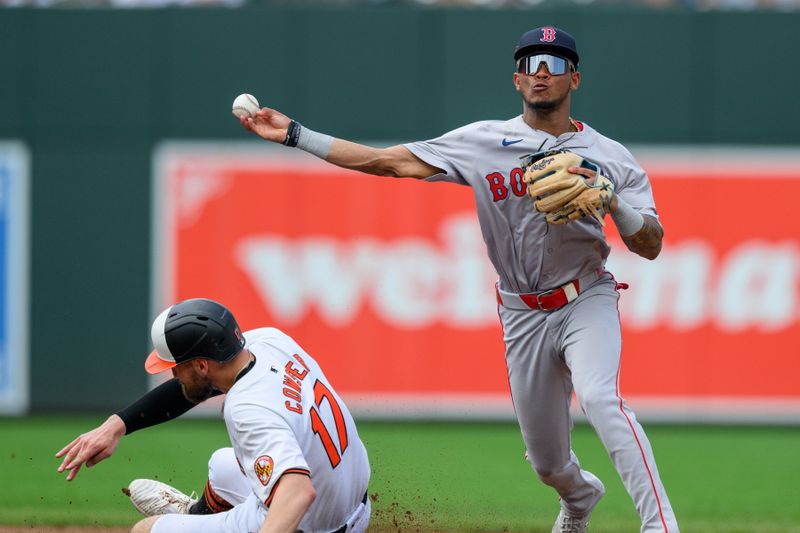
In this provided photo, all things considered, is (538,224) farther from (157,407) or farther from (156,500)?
(156,500)

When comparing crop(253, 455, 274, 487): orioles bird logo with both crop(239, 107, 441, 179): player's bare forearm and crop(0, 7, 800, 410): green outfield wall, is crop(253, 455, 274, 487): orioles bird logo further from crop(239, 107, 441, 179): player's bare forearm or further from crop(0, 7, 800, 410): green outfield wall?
crop(0, 7, 800, 410): green outfield wall

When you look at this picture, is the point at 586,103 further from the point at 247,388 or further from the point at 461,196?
the point at 247,388

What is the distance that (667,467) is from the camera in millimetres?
8727

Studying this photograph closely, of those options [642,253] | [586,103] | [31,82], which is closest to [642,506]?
[642,253]

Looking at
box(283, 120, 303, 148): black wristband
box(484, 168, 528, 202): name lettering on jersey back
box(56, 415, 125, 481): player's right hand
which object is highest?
box(283, 120, 303, 148): black wristband

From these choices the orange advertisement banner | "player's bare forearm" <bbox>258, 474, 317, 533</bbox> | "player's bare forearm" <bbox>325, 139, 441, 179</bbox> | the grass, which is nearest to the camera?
"player's bare forearm" <bbox>258, 474, 317, 533</bbox>

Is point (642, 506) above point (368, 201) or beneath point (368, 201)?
beneath

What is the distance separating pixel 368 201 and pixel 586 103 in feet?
6.75

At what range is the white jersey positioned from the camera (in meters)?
4.07

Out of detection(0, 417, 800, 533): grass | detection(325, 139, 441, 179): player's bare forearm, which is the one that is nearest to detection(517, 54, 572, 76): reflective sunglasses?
detection(325, 139, 441, 179): player's bare forearm

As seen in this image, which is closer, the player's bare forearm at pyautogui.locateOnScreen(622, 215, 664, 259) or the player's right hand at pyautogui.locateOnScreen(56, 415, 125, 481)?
the player's right hand at pyautogui.locateOnScreen(56, 415, 125, 481)

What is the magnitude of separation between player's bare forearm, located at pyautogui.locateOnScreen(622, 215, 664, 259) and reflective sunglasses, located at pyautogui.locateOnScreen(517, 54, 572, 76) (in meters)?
0.72

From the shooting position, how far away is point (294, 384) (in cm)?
440

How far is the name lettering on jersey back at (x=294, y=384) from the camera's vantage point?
4.30 m
